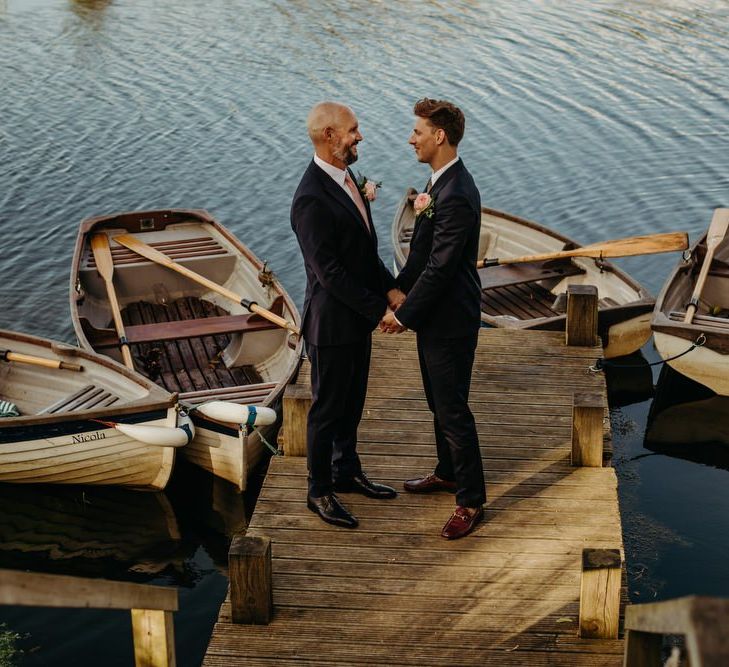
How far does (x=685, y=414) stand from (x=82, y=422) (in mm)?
6021

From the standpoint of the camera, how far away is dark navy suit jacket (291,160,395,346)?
502 centimetres

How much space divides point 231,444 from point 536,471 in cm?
325

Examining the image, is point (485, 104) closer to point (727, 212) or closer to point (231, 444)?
point (727, 212)

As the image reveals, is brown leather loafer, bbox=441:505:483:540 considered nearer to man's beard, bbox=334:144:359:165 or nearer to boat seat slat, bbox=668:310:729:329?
man's beard, bbox=334:144:359:165

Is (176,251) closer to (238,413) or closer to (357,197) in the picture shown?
(238,413)

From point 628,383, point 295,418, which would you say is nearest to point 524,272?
point 628,383

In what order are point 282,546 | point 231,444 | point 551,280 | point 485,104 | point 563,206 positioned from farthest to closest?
point 485,104 → point 563,206 → point 551,280 → point 231,444 → point 282,546

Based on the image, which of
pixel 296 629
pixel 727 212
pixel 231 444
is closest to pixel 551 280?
pixel 727 212

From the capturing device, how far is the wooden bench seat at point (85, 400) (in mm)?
9016

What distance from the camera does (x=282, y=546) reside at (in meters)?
5.57

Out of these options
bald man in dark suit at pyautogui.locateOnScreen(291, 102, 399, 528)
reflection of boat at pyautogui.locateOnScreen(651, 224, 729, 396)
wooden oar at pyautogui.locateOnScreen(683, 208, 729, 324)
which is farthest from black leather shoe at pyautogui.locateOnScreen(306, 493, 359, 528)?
wooden oar at pyautogui.locateOnScreen(683, 208, 729, 324)

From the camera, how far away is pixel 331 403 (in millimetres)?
5363

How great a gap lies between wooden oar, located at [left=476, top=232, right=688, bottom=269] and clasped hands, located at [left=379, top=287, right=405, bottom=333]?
4344 mm

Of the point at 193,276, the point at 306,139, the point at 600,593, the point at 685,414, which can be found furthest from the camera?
the point at 306,139
